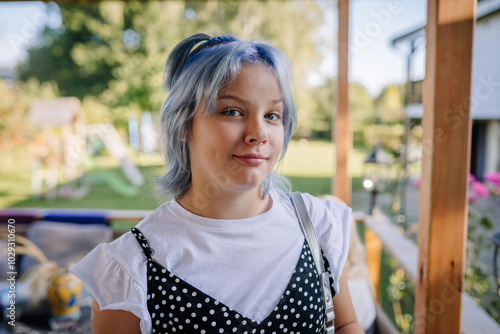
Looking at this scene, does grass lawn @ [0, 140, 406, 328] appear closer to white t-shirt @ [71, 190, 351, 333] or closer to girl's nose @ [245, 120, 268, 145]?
white t-shirt @ [71, 190, 351, 333]

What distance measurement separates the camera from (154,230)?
0.83 meters

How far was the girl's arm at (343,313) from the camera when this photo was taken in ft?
3.07

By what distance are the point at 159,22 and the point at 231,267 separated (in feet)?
39.6

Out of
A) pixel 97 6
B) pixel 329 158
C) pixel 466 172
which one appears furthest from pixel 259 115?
pixel 97 6

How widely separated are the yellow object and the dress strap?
1.47m

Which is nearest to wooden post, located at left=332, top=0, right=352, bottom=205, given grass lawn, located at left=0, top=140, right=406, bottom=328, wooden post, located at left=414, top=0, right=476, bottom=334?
wooden post, located at left=414, top=0, right=476, bottom=334

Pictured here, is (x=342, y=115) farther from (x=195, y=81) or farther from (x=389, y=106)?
(x=389, y=106)

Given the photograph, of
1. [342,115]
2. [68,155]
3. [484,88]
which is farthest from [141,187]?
[484,88]

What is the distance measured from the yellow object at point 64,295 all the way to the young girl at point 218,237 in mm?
1439

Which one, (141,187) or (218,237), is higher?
(218,237)

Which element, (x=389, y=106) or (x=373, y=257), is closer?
(x=373, y=257)

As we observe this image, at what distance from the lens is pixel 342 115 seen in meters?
2.70

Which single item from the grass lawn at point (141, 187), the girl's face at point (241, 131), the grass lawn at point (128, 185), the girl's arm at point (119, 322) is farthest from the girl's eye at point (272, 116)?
the grass lawn at point (141, 187)

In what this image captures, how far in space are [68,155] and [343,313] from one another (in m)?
9.39
